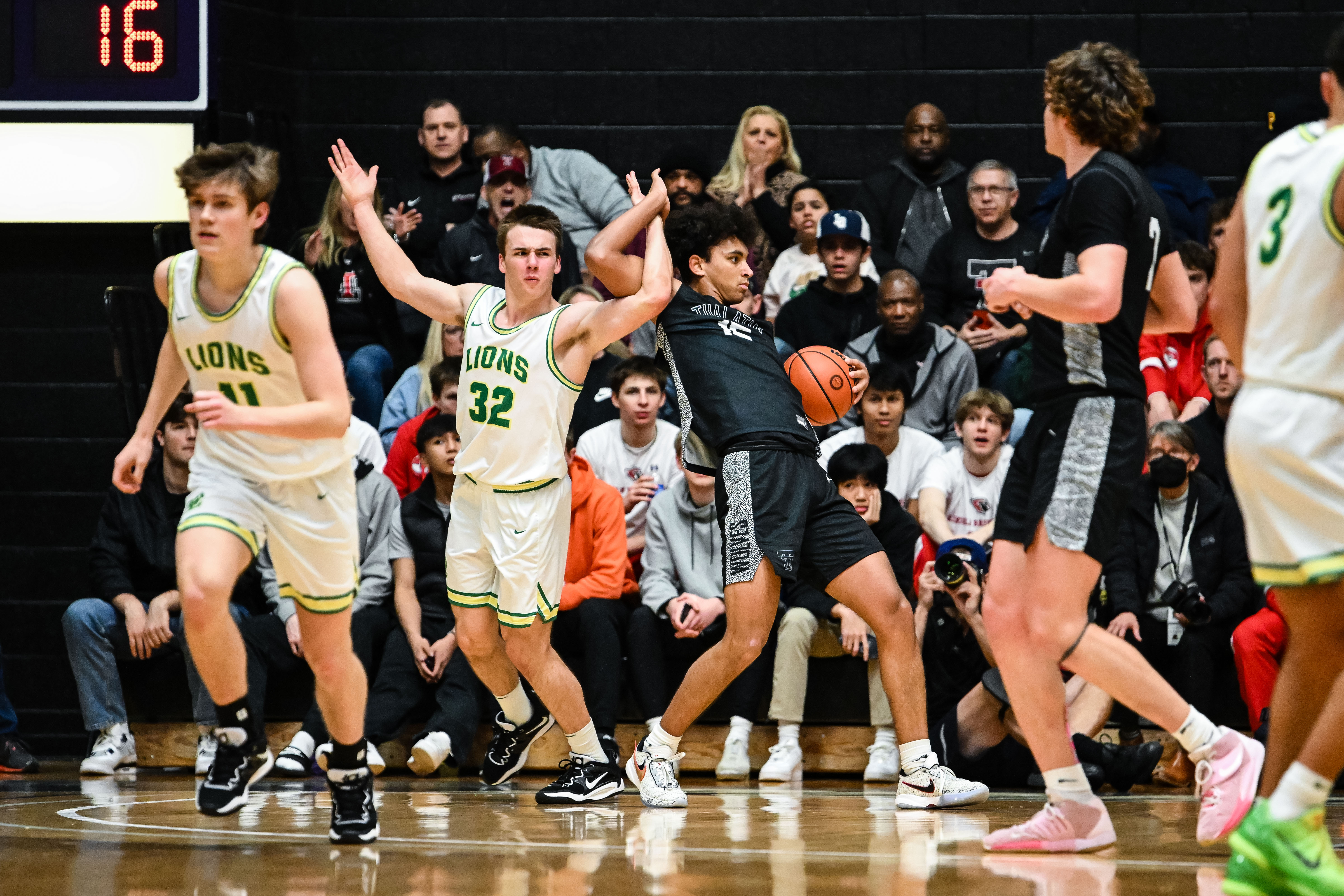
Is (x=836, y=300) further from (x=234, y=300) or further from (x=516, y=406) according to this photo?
(x=234, y=300)

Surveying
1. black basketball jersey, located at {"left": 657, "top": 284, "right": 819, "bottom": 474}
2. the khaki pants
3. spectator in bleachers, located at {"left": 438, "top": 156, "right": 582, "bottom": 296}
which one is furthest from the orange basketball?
spectator in bleachers, located at {"left": 438, "top": 156, "right": 582, "bottom": 296}

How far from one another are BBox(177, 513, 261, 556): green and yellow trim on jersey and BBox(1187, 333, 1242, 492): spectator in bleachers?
4.60 meters

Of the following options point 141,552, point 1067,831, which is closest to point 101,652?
point 141,552

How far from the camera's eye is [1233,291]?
3.36 metres

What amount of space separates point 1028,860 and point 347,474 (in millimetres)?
2094

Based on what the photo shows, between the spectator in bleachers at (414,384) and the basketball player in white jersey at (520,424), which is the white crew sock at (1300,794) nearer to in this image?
the basketball player in white jersey at (520,424)

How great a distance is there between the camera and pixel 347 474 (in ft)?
14.3

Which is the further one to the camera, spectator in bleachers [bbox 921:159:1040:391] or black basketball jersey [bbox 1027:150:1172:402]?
spectator in bleachers [bbox 921:159:1040:391]

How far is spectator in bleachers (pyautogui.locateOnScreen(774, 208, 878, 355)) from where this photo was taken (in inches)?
320

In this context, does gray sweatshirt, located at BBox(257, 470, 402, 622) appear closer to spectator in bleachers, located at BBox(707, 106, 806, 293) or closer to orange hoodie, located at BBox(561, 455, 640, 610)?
orange hoodie, located at BBox(561, 455, 640, 610)

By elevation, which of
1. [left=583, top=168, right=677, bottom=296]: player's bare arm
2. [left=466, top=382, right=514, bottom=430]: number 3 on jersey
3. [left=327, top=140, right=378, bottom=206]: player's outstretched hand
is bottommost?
[left=466, top=382, right=514, bottom=430]: number 3 on jersey

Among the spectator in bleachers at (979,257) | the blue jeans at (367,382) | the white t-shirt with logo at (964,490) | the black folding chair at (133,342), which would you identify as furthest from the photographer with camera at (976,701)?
the black folding chair at (133,342)

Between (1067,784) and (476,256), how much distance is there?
5.40m

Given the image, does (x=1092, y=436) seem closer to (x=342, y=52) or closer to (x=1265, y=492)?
(x=1265, y=492)
